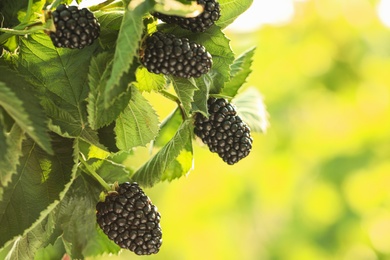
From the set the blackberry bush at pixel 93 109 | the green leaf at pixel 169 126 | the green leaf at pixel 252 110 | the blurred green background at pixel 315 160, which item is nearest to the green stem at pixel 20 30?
the blackberry bush at pixel 93 109

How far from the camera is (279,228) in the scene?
4320mm

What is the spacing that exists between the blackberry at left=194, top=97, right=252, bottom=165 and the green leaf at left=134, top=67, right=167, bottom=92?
6cm

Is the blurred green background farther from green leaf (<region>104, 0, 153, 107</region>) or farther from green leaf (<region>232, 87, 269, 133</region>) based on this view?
green leaf (<region>104, 0, 153, 107</region>)

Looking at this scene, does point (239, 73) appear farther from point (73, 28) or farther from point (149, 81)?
point (73, 28)

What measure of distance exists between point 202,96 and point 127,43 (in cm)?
15

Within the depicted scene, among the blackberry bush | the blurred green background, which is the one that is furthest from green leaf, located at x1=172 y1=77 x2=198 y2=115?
the blurred green background

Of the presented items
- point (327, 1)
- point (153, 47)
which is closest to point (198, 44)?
point (153, 47)

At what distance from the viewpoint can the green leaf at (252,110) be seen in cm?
89

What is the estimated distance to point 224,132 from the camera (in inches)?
27.5

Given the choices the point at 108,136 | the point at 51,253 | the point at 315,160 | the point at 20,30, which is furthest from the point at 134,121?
the point at 315,160

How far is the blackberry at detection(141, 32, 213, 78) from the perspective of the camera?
0.59 m

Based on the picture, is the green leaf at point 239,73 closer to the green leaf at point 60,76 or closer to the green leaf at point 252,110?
the green leaf at point 252,110

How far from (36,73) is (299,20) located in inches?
141

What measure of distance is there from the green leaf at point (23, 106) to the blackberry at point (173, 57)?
11cm
